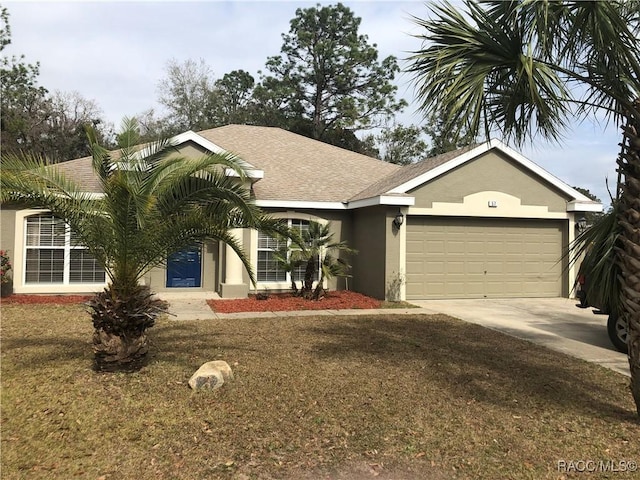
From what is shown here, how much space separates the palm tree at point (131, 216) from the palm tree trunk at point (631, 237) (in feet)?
13.8

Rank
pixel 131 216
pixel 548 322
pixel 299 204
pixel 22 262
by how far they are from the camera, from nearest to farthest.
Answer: pixel 131 216 < pixel 548 322 < pixel 22 262 < pixel 299 204

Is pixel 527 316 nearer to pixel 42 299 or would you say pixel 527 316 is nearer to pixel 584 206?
pixel 584 206

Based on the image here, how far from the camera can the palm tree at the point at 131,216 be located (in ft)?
19.2

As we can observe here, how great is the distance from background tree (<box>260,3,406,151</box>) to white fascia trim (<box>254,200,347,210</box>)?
21081 mm

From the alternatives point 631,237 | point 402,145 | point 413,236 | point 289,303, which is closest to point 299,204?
point 289,303

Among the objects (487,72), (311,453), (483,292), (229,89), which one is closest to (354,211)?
(483,292)

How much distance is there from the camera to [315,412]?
505cm

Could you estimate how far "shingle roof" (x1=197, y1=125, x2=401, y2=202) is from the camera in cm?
1525

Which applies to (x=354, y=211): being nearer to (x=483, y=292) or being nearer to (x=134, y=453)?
Answer: (x=483, y=292)

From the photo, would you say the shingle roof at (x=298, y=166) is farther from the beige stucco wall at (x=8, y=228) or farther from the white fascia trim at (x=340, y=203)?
the beige stucco wall at (x=8, y=228)

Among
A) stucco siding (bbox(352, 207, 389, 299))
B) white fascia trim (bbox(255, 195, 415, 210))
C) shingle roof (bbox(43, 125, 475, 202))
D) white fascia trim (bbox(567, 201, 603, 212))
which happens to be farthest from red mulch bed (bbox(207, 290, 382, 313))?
white fascia trim (bbox(567, 201, 603, 212))

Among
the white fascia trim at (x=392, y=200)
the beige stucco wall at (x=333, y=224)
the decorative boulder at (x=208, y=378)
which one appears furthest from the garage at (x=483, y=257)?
the decorative boulder at (x=208, y=378)

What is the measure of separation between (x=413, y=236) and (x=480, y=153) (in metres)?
3.22

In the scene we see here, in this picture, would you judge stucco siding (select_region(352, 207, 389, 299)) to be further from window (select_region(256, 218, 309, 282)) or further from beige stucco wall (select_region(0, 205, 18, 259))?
beige stucco wall (select_region(0, 205, 18, 259))
